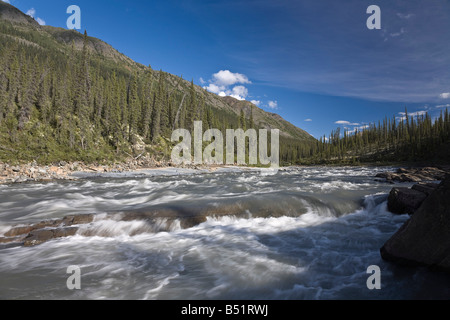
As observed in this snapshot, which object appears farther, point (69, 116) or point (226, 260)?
point (69, 116)

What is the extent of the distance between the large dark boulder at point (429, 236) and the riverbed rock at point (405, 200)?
17.4ft

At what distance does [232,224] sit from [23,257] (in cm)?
710

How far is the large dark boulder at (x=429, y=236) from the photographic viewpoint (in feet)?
15.6

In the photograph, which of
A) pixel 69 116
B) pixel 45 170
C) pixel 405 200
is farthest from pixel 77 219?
pixel 69 116

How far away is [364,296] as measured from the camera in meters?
4.63

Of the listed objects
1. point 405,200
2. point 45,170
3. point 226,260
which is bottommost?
point 226,260

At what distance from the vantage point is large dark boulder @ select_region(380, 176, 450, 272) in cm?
476

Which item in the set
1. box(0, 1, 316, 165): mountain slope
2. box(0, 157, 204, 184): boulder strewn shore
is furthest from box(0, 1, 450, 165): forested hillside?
box(0, 157, 204, 184): boulder strewn shore

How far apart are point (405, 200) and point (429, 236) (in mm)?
6031

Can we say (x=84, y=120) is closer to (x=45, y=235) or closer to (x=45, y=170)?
(x=45, y=170)

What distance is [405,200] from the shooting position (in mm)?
9891

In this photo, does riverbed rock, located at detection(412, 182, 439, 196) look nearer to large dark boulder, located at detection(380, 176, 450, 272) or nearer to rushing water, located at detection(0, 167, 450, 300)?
rushing water, located at detection(0, 167, 450, 300)

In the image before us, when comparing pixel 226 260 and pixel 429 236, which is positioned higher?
pixel 429 236
